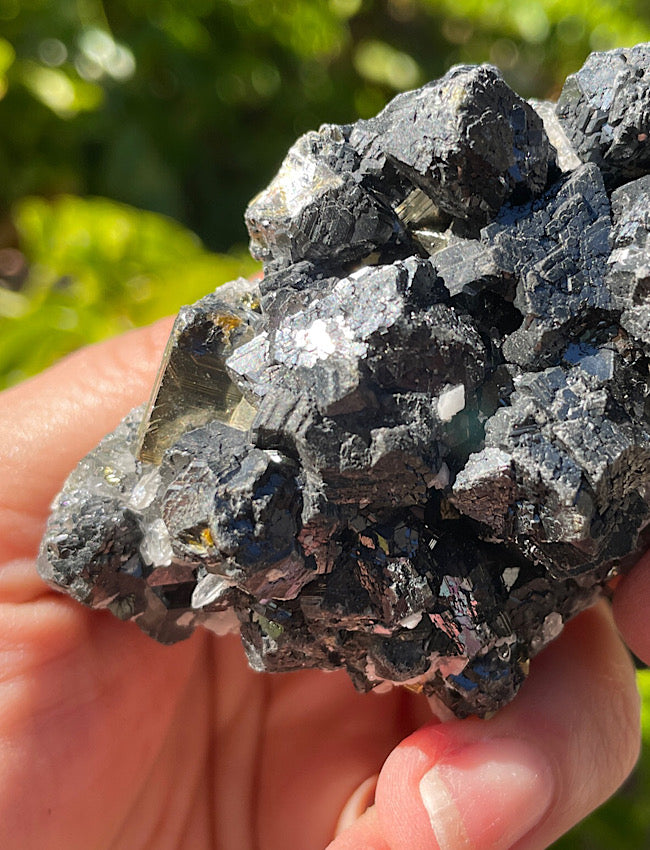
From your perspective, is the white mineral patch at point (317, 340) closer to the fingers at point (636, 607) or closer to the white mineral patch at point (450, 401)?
the white mineral patch at point (450, 401)

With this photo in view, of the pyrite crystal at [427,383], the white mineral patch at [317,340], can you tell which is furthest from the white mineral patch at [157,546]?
the white mineral patch at [317,340]

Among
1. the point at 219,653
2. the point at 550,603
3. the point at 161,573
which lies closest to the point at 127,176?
the point at 219,653

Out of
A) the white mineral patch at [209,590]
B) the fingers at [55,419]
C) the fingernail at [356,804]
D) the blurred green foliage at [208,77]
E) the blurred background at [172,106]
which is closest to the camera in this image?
the white mineral patch at [209,590]

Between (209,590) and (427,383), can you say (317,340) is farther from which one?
(209,590)

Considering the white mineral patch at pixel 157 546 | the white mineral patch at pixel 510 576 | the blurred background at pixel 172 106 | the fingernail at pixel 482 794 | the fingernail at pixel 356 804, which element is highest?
the blurred background at pixel 172 106

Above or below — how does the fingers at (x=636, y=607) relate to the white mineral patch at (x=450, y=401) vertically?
below

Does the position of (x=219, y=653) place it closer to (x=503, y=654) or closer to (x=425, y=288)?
(x=503, y=654)

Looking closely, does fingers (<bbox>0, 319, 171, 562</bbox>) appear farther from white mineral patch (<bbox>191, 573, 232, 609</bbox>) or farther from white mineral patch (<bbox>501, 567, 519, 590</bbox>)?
white mineral patch (<bbox>501, 567, 519, 590</bbox>)

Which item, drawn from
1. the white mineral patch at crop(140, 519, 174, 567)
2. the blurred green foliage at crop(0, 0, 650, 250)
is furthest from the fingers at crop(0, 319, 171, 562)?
the blurred green foliage at crop(0, 0, 650, 250)

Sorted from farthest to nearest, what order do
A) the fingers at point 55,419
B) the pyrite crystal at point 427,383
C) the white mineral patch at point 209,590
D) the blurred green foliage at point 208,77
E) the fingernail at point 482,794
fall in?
the blurred green foliage at point 208,77, the fingers at point 55,419, the fingernail at point 482,794, the white mineral patch at point 209,590, the pyrite crystal at point 427,383
